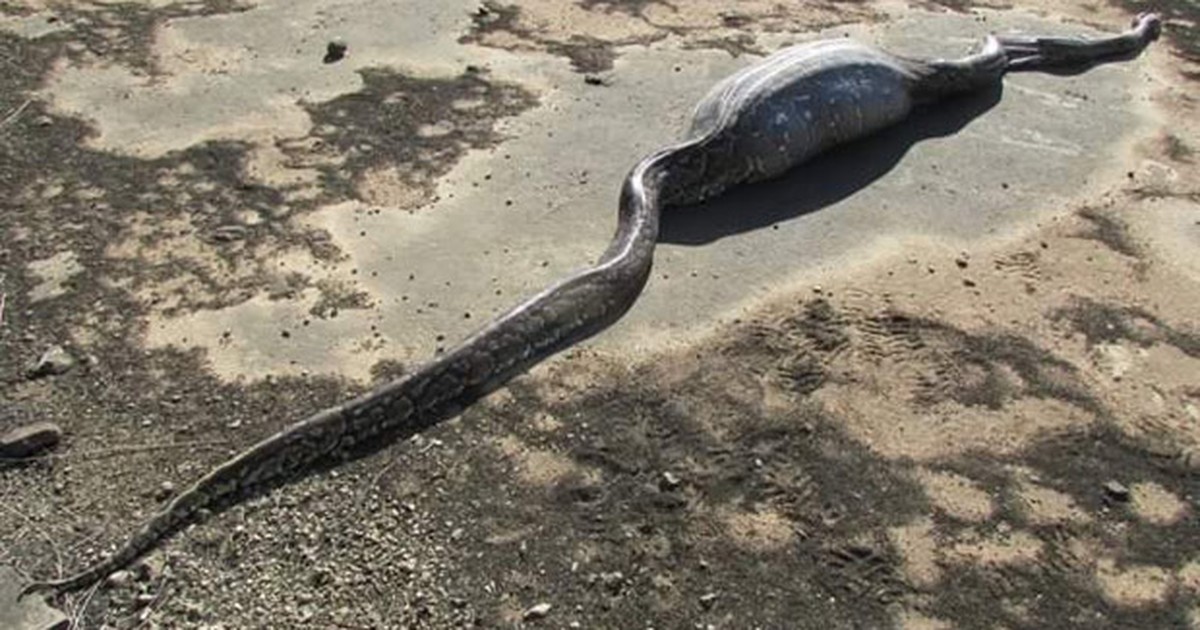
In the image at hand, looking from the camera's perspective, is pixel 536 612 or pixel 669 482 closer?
pixel 536 612

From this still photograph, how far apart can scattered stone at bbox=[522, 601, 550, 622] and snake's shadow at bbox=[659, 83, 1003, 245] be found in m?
3.54

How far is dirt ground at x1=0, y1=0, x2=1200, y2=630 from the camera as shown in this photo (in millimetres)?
5594

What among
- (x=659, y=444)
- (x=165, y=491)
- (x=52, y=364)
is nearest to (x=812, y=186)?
(x=659, y=444)


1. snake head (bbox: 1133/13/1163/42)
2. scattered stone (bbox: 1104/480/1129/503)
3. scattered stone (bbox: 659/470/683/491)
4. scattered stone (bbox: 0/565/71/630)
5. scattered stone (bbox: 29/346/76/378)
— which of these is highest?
snake head (bbox: 1133/13/1163/42)

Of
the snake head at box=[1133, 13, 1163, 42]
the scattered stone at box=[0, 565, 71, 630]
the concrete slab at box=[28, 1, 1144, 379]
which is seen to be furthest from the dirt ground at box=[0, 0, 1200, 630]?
the snake head at box=[1133, 13, 1163, 42]

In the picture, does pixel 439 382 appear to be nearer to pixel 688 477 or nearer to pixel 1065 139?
pixel 688 477

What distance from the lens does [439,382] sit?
261 inches

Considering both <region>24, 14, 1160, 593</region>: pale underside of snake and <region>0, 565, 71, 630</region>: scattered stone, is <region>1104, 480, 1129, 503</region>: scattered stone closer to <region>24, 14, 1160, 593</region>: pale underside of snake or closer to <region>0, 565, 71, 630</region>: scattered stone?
<region>24, 14, 1160, 593</region>: pale underside of snake

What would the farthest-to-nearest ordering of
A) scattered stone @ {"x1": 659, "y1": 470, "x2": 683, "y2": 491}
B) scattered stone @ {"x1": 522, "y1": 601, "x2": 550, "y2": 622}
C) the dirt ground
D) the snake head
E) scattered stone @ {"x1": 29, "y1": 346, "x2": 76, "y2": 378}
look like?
the snake head
scattered stone @ {"x1": 29, "y1": 346, "x2": 76, "y2": 378}
scattered stone @ {"x1": 659, "y1": 470, "x2": 683, "y2": 491}
the dirt ground
scattered stone @ {"x1": 522, "y1": 601, "x2": 550, "y2": 622}

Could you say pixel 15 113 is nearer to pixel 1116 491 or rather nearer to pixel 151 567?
pixel 151 567

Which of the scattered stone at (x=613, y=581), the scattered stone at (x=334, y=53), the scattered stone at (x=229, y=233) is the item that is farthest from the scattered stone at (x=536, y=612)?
the scattered stone at (x=334, y=53)

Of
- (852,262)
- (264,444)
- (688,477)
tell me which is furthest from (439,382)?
(852,262)

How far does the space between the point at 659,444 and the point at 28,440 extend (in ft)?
10.7

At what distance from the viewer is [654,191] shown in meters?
8.56
